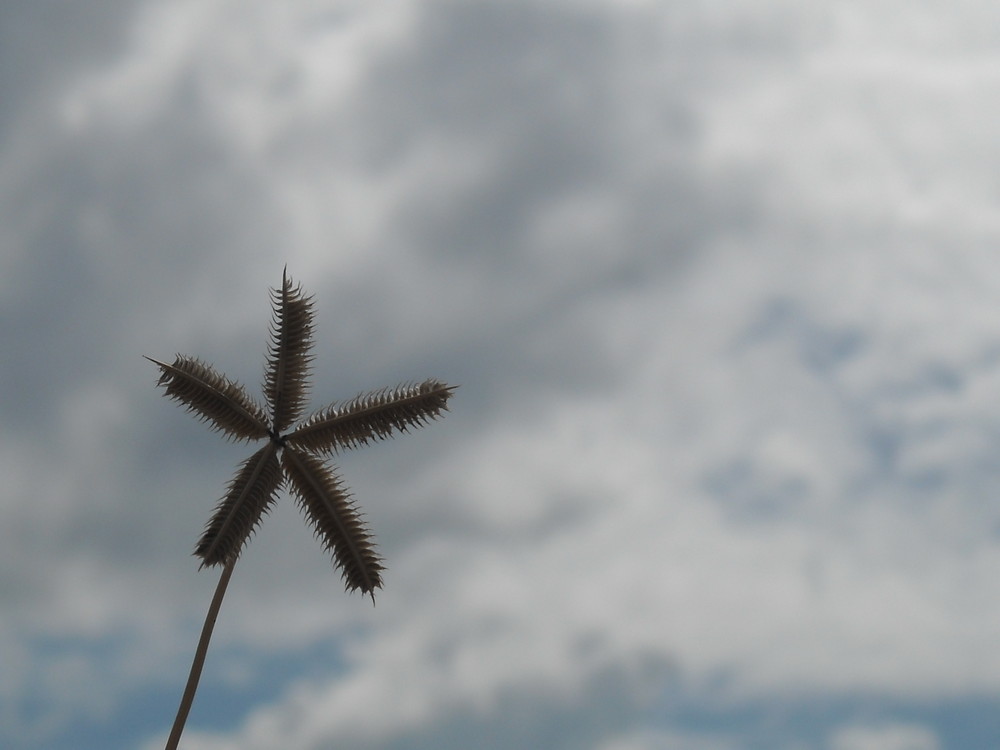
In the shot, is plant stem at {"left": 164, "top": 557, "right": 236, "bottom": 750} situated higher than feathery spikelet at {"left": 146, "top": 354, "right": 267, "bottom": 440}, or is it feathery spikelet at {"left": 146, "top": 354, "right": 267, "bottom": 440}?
feathery spikelet at {"left": 146, "top": 354, "right": 267, "bottom": 440}

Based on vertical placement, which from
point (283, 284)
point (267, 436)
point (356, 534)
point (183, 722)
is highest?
point (283, 284)

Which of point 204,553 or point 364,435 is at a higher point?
point 364,435

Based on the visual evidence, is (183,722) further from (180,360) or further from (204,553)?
(180,360)

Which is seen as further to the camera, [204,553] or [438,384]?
[438,384]

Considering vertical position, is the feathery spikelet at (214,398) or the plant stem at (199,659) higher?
the feathery spikelet at (214,398)

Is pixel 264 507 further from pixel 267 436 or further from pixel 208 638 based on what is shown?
pixel 208 638

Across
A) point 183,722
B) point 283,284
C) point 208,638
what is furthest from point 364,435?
point 183,722
